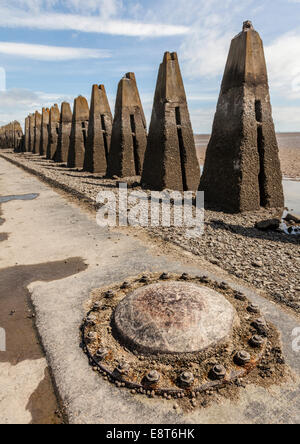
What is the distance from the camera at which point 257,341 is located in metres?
2.75

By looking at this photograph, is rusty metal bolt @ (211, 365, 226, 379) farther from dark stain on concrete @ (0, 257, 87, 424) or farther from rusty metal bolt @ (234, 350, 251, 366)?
dark stain on concrete @ (0, 257, 87, 424)

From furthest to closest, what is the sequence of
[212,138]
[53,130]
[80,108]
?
[53,130], [80,108], [212,138]

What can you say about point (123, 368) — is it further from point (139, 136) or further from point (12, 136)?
point (12, 136)

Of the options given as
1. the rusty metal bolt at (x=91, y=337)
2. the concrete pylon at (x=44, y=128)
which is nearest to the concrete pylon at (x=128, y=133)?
the rusty metal bolt at (x=91, y=337)

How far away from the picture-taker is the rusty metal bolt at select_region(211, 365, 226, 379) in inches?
95.2

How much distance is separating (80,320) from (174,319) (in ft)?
3.74

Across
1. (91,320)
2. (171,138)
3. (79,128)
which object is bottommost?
(91,320)

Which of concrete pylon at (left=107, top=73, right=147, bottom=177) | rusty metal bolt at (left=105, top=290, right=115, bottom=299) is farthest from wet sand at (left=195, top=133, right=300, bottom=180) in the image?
rusty metal bolt at (left=105, top=290, right=115, bottom=299)

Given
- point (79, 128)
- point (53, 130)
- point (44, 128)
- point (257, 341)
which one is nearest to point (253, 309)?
point (257, 341)

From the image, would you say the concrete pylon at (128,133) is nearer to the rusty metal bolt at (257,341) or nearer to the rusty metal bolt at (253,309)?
the rusty metal bolt at (253,309)

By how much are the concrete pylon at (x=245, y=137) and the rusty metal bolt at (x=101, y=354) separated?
635cm

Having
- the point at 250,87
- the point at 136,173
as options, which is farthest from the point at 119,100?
the point at 250,87

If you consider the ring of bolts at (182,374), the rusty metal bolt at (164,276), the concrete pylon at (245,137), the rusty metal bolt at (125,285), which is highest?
the concrete pylon at (245,137)

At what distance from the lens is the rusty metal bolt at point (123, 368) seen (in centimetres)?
249
